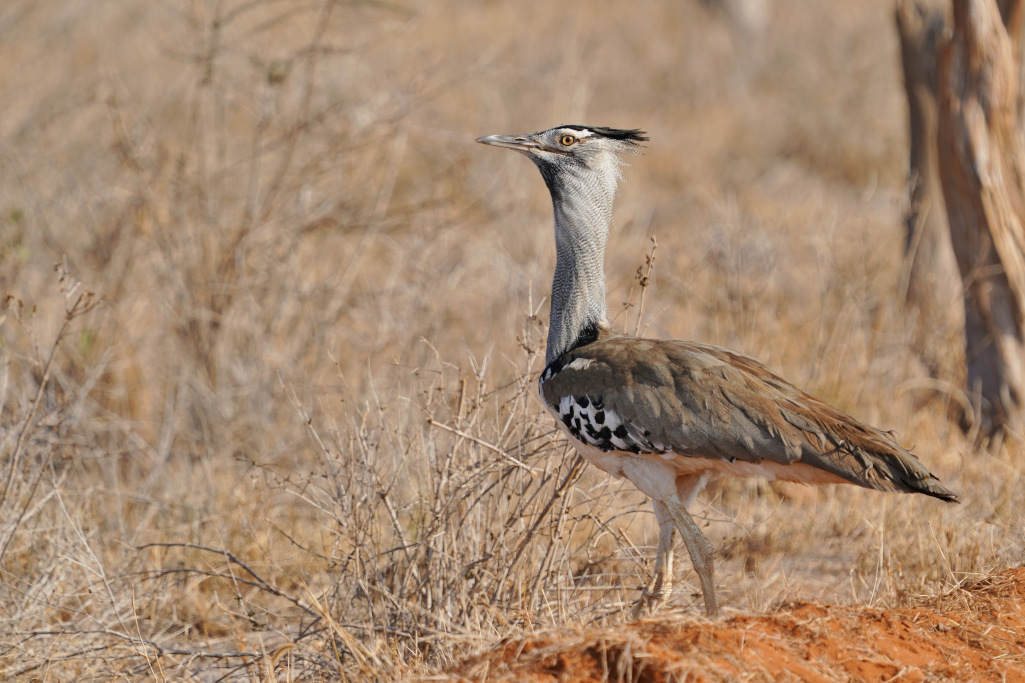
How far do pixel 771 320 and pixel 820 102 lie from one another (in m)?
5.66

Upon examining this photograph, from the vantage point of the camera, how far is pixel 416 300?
523 cm

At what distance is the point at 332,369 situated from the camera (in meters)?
5.54

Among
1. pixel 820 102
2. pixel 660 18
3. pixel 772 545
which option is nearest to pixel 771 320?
pixel 772 545

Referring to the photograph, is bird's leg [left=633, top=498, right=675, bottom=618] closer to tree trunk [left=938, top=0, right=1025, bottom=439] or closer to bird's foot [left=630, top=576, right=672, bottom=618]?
bird's foot [left=630, top=576, right=672, bottom=618]

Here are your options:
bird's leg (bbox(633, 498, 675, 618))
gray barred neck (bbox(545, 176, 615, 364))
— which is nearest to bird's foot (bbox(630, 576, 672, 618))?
bird's leg (bbox(633, 498, 675, 618))

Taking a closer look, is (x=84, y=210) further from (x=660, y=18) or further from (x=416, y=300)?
(x=660, y=18)

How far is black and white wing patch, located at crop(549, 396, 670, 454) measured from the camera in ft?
9.24

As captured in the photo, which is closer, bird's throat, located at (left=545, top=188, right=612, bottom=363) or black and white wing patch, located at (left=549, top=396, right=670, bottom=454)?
black and white wing patch, located at (left=549, top=396, right=670, bottom=454)

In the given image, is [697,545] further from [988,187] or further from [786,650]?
[988,187]

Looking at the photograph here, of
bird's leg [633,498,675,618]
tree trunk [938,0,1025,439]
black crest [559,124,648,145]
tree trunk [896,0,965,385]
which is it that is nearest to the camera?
bird's leg [633,498,675,618]

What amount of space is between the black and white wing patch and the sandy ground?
520mm

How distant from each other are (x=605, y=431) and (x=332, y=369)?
9.74ft

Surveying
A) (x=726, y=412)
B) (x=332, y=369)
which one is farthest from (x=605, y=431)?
(x=332, y=369)

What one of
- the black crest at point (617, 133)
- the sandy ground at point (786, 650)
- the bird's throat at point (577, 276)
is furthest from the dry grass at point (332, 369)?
the black crest at point (617, 133)
